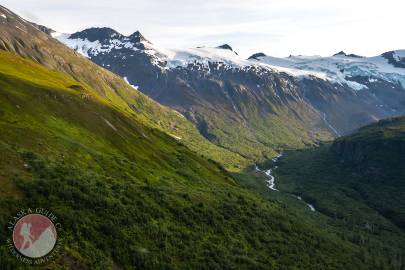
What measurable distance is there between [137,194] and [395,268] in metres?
86.9

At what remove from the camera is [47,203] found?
58.4 meters

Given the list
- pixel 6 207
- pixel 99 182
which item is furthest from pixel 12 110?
pixel 6 207

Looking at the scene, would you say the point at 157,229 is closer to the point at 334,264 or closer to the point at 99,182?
the point at 99,182

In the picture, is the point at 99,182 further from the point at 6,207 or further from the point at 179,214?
the point at 6,207

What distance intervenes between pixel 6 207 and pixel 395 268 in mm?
113264

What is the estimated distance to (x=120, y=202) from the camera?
233 ft

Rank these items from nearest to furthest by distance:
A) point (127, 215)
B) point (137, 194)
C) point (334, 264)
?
point (127, 215)
point (137, 194)
point (334, 264)

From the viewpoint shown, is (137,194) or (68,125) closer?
(137,194)

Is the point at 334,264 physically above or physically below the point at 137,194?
below

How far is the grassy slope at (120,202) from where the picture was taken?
192 feet

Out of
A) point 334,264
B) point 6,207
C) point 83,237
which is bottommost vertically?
point 334,264

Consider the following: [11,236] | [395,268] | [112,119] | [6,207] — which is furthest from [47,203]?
[395,268]

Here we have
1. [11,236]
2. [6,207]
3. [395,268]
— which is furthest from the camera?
[395,268]

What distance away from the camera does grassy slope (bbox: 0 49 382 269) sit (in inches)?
2304
